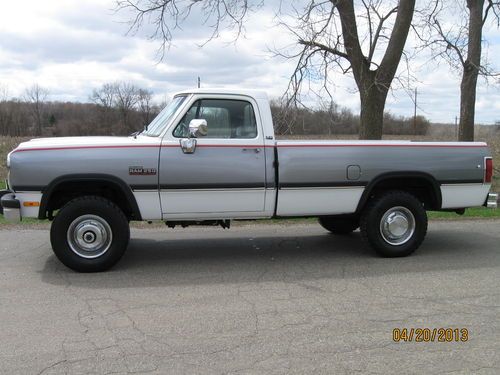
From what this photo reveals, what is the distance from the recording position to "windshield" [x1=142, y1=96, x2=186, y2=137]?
623cm

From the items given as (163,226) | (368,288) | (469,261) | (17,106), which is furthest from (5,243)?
(17,106)

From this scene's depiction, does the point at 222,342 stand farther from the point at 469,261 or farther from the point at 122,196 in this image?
the point at 469,261

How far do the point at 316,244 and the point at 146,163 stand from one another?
2976mm

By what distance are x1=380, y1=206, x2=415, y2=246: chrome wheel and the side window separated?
210 centimetres

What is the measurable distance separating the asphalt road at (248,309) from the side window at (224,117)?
1.63 metres

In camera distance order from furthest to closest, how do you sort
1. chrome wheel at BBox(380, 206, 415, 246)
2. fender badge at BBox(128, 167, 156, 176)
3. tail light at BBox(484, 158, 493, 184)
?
tail light at BBox(484, 158, 493, 184) → chrome wheel at BBox(380, 206, 415, 246) → fender badge at BBox(128, 167, 156, 176)

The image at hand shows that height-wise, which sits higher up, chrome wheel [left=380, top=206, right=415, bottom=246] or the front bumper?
the front bumper

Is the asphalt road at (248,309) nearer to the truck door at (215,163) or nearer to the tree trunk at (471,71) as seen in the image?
the truck door at (215,163)

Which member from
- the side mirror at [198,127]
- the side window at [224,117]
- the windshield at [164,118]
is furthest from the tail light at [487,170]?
the windshield at [164,118]

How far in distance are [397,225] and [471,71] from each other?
991cm

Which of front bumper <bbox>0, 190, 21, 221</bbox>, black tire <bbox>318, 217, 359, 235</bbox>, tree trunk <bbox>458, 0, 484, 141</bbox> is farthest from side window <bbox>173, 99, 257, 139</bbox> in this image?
tree trunk <bbox>458, 0, 484, 141</bbox>

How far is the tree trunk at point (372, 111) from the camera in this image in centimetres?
1182

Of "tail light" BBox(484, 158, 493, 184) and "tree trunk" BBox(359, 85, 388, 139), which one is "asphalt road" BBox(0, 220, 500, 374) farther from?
"tree trunk" BBox(359, 85, 388, 139)
